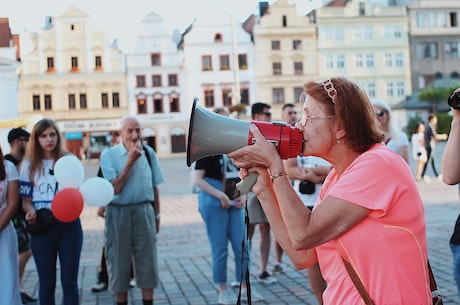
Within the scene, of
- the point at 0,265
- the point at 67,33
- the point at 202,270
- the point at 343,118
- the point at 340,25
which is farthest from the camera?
the point at 340,25

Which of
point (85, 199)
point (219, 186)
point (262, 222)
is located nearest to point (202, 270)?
point (262, 222)

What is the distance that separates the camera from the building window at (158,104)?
6339 centimetres

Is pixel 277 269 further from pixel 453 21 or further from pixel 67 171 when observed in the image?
pixel 453 21

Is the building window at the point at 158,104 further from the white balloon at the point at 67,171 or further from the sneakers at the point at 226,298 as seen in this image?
the white balloon at the point at 67,171

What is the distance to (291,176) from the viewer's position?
6.27 metres

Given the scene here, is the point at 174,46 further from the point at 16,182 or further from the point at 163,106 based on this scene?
the point at 16,182

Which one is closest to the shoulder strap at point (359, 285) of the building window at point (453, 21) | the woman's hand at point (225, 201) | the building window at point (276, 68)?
the woman's hand at point (225, 201)

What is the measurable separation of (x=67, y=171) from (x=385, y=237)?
4059 millimetres

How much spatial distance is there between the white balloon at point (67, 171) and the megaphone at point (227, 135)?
137 inches

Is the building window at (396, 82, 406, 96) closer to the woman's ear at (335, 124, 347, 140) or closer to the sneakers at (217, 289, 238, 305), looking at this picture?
the sneakers at (217, 289, 238, 305)

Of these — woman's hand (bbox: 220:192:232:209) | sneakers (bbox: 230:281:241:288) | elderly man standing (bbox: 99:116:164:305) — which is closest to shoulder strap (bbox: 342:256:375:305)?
→ elderly man standing (bbox: 99:116:164:305)

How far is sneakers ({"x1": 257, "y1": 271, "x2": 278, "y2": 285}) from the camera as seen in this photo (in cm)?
787

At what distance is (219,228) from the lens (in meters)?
A: 7.09

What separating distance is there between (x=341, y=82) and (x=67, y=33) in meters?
61.7
